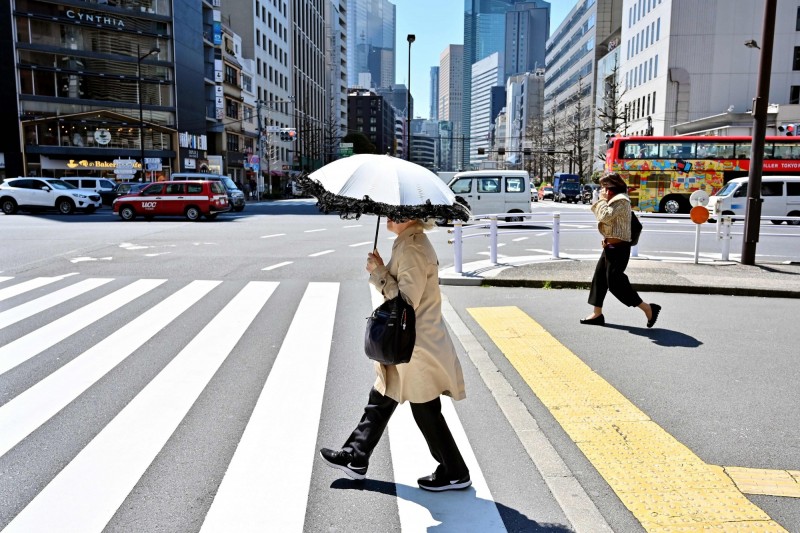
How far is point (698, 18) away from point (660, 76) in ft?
19.9

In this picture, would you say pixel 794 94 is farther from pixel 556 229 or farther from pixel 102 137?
pixel 102 137

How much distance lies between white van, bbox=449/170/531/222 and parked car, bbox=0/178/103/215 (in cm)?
1671

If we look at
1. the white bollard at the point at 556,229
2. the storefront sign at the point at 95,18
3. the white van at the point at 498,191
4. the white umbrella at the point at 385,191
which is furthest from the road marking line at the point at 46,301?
the storefront sign at the point at 95,18

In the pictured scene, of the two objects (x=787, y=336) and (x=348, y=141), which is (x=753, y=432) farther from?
(x=348, y=141)

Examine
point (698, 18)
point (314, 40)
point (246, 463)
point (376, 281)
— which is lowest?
point (246, 463)

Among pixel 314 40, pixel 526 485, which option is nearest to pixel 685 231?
pixel 526 485

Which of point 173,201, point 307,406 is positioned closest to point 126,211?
point 173,201

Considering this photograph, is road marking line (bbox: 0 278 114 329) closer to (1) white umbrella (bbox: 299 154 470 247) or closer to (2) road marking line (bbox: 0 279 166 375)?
(2) road marking line (bbox: 0 279 166 375)

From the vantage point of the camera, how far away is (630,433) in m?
4.36

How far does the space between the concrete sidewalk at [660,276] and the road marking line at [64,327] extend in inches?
189

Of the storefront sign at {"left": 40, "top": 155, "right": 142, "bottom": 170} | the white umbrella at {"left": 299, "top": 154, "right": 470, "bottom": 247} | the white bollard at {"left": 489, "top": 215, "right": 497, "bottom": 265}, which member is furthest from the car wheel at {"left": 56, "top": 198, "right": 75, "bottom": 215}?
the white umbrella at {"left": 299, "top": 154, "right": 470, "bottom": 247}

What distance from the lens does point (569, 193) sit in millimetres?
56438

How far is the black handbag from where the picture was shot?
10.6 feet

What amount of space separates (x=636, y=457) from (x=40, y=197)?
30277 millimetres
